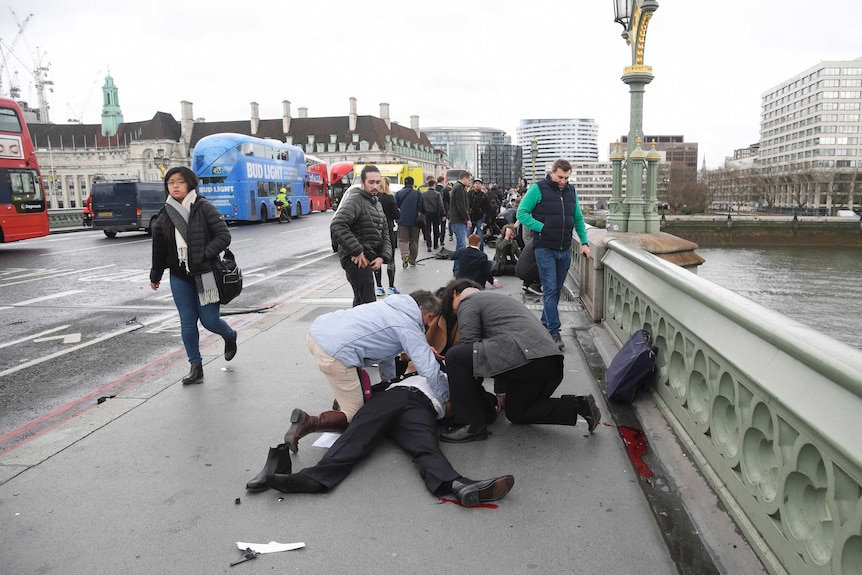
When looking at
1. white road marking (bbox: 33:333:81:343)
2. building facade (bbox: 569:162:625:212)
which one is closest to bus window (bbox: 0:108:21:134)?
white road marking (bbox: 33:333:81:343)

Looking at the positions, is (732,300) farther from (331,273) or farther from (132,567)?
(331,273)

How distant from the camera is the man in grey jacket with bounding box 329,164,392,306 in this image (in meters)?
6.58

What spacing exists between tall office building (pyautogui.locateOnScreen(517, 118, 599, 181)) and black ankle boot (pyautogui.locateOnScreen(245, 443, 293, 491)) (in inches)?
6527

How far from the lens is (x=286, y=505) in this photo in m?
3.42

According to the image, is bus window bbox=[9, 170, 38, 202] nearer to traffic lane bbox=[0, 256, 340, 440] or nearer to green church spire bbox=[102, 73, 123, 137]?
traffic lane bbox=[0, 256, 340, 440]

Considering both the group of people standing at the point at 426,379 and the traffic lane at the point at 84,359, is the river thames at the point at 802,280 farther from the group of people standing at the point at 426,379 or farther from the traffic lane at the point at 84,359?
the group of people standing at the point at 426,379

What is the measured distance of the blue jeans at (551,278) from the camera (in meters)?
6.77

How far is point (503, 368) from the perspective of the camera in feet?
13.1

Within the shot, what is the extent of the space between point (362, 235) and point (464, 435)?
10.6 feet

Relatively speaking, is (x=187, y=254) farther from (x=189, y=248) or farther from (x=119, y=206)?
(x=119, y=206)

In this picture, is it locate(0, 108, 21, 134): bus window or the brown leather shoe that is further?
locate(0, 108, 21, 134): bus window

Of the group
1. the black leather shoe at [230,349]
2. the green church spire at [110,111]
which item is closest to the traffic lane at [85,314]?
the black leather shoe at [230,349]

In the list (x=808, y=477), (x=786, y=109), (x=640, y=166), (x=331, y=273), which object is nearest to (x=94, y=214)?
(x=331, y=273)

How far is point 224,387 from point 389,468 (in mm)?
2289
